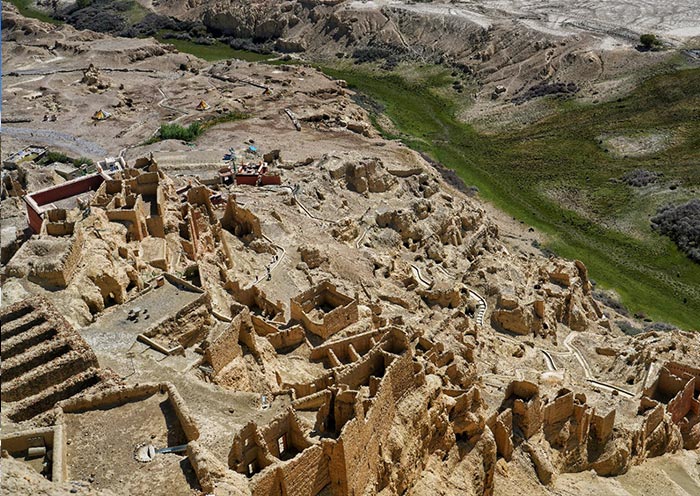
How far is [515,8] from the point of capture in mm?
160500

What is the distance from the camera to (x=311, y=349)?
35938 millimetres

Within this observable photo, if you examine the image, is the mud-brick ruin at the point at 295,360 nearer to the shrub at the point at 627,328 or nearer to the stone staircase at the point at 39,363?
the stone staircase at the point at 39,363

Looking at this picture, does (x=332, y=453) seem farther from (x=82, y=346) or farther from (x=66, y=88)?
(x=66, y=88)

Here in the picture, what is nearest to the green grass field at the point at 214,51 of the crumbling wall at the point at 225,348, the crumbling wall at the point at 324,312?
the crumbling wall at the point at 324,312

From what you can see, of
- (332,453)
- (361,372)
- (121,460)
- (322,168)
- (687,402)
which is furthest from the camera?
(322,168)

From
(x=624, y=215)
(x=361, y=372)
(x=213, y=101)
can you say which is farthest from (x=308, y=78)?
(x=361, y=372)

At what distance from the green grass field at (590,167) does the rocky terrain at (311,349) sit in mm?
7896

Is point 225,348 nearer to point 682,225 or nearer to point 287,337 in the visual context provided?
point 287,337

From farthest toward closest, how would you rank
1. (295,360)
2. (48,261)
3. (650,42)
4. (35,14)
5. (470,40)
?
(35,14), (470,40), (650,42), (295,360), (48,261)

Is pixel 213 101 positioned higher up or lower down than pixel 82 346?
lower down

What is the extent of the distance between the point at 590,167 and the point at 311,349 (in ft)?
255

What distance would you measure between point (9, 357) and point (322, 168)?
55690 mm

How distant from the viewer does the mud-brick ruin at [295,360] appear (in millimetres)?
22844


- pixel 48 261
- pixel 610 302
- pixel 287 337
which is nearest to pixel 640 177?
pixel 610 302
